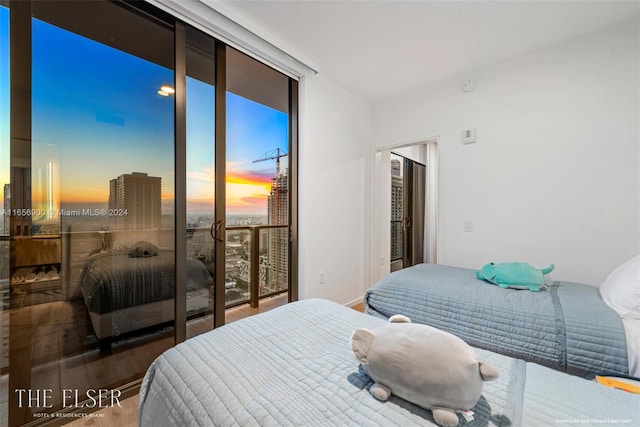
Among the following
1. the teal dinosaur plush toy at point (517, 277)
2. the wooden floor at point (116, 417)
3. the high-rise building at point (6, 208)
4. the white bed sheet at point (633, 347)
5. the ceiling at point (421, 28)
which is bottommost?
the wooden floor at point (116, 417)

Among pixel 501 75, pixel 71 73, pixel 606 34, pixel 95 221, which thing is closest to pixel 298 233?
pixel 95 221

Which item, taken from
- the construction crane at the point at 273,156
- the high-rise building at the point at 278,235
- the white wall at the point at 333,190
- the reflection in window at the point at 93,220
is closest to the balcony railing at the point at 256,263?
the high-rise building at the point at 278,235

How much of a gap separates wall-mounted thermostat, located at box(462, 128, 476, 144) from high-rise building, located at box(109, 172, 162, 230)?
2908 millimetres

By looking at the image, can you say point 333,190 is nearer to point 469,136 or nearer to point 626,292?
point 469,136

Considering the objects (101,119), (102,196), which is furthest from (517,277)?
(101,119)

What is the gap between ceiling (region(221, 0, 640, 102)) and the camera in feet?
6.23

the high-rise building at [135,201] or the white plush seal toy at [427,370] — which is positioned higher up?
the high-rise building at [135,201]

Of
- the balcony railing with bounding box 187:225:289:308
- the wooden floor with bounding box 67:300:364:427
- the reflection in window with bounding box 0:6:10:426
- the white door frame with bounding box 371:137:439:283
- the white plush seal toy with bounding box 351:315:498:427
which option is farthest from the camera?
the white door frame with bounding box 371:137:439:283

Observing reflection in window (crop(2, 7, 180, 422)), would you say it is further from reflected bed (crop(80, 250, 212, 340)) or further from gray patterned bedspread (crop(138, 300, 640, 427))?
gray patterned bedspread (crop(138, 300, 640, 427))

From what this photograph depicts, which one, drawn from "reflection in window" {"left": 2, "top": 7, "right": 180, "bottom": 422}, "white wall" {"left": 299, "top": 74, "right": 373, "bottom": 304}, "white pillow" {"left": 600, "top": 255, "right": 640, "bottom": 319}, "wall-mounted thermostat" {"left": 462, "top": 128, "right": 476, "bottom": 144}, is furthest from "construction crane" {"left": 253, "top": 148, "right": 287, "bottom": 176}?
"white pillow" {"left": 600, "top": 255, "right": 640, "bottom": 319}

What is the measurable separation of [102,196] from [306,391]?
5.52 ft

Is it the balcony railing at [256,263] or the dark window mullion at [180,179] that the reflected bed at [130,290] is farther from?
the balcony railing at [256,263]

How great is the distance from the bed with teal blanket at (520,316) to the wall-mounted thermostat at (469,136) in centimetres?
146

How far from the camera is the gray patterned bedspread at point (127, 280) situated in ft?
5.45
